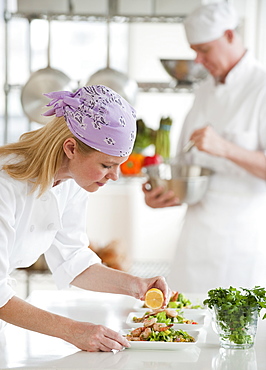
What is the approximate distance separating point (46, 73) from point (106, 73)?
0.32 m

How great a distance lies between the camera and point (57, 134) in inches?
78.7

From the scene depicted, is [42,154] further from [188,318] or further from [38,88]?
[38,88]

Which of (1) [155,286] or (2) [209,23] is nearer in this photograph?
(1) [155,286]

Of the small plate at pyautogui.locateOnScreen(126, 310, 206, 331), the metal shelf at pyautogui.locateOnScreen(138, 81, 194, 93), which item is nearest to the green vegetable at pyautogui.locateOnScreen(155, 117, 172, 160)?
the metal shelf at pyautogui.locateOnScreen(138, 81, 194, 93)

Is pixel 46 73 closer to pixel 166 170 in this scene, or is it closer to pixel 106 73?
pixel 106 73

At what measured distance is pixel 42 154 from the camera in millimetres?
1988

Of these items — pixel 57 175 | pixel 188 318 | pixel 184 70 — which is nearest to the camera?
pixel 57 175

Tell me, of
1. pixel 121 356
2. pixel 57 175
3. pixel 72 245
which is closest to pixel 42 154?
pixel 57 175

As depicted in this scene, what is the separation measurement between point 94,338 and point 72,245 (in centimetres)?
51

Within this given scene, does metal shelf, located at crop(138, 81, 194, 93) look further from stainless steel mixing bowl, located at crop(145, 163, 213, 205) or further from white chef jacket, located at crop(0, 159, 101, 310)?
white chef jacket, located at crop(0, 159, 101, 310)

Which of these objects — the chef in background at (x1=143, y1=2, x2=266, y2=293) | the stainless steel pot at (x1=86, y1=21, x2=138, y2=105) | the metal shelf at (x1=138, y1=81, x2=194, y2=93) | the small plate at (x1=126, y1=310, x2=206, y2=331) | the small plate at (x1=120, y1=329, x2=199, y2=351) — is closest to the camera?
the small plate at (x1=120, y1=329, x2=199, y2=351)

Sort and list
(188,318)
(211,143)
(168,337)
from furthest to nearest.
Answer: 1. (211,143)
2. (188,318)
3. (168,337)

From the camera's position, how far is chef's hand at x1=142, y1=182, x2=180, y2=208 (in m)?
3.24

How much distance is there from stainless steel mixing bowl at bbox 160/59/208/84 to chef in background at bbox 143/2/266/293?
47cm
